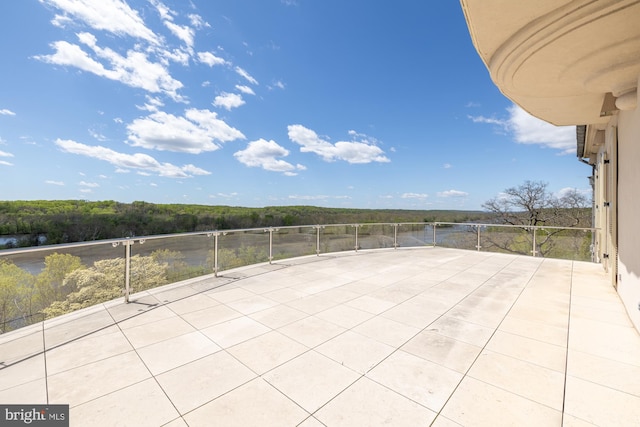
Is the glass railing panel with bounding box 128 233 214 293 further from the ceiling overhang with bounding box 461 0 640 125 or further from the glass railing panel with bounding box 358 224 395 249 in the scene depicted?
the ceiling overhang with bounding box 461 0 640 125

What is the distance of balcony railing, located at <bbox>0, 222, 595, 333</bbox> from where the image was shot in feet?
10.0

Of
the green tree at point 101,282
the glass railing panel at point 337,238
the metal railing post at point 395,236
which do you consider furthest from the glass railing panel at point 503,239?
the green tree at point 101,282

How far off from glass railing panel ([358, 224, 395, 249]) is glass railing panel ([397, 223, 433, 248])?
0.35 m

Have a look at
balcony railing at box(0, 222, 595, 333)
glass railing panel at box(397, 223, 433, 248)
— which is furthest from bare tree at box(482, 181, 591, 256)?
glass railing panel at box(397, 223, 433, 248)

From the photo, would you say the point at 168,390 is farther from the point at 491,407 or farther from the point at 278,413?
the point at 491,407

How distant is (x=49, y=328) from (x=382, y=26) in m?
12.2

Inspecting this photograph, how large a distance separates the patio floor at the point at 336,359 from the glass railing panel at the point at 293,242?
226cm

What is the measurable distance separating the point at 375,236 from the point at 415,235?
5.52ft

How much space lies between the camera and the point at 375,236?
8547 mm

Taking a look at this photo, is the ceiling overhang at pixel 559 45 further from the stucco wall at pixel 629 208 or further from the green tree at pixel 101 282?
the green tree at pixel 101 282

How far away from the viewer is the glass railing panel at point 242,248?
5293 millimetres

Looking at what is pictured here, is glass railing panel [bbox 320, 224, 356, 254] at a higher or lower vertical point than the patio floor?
higher

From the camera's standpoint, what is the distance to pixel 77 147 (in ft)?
78.2

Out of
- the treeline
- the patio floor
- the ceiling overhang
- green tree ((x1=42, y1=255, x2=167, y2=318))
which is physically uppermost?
the ceiling overhang
